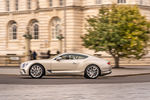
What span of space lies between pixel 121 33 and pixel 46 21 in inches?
951

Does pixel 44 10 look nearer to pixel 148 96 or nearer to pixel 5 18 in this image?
pixel 5 18

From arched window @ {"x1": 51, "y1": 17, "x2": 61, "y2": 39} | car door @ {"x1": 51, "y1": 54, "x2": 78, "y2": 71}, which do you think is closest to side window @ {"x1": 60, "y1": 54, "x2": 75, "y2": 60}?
car door @ {"x1": 51, "y1": 54, "x2": 78, "y2": 71}

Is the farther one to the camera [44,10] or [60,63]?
[44,10]

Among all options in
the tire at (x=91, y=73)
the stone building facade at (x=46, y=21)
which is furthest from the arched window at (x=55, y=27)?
the tire at (x=91, y=73)

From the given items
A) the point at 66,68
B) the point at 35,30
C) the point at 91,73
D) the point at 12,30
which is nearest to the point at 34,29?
the point at 35,30

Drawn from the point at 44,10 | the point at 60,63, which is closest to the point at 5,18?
the point at 44,10

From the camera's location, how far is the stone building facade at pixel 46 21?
49.6 meters

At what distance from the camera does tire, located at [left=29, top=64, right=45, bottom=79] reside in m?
19.3

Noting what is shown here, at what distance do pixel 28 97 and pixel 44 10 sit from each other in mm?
42004

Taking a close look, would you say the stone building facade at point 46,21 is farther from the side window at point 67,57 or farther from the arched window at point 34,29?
the side window at point 67,57

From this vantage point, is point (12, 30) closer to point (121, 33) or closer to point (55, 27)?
point (55, 27)

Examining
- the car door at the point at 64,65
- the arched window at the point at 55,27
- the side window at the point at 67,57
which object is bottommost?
the car door at the point at 64,65

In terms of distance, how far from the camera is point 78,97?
1145cm

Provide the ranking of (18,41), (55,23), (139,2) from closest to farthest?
(139,2) → (55,23) → (18,41)
